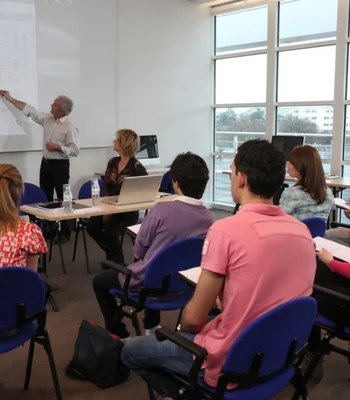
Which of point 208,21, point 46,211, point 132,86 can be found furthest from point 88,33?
point 46,211

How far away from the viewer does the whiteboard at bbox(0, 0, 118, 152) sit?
5594 millimetres

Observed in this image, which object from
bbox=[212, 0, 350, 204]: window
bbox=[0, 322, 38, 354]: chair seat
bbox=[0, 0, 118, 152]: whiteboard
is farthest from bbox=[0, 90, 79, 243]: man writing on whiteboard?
bbox=[0, 322, 38, 354]: chair seat

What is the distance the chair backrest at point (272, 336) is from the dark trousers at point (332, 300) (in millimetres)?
656

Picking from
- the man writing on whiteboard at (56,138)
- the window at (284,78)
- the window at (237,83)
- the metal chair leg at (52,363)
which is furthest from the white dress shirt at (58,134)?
the metal chair leg at (52,363)

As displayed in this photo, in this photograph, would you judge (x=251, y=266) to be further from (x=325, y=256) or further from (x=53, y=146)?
(x=53, y=146)

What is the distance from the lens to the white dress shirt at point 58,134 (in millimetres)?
5605

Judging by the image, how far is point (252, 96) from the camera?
7461mm

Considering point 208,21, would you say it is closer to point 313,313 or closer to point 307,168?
point 307,168

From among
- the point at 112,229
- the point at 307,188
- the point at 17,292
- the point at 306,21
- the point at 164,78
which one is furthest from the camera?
the point at 164,78

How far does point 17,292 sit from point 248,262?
102 cm

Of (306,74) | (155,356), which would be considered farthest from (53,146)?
(155,356)

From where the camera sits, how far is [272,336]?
5.07 ft

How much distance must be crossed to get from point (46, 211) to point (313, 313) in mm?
2589

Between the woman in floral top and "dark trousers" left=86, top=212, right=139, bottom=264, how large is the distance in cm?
202
